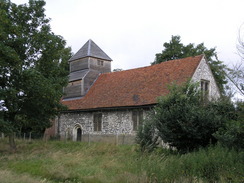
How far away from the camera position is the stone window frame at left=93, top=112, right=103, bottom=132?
81.7 feet

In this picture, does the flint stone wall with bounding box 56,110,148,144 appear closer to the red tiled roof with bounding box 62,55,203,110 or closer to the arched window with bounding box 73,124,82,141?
the arched window with bounding box 73,124,82,141

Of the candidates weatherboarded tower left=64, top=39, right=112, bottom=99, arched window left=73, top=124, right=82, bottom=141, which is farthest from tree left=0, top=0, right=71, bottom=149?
weatherboarded tower left=64, top=39, right=112, bottom=99

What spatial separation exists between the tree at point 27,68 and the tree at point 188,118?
733 centimetres

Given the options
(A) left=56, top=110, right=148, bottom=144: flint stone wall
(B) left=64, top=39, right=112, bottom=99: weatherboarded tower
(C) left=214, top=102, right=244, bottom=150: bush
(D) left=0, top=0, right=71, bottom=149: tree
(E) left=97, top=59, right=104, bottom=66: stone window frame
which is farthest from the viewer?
(E) left=97, top=59, right=104, bottom=66: stone window frame

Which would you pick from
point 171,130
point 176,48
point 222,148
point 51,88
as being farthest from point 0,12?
point 176,48

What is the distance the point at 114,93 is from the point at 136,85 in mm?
2117

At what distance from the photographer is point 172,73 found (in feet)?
76.1

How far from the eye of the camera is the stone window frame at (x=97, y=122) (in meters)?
24.9

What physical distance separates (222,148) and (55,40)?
12.6m

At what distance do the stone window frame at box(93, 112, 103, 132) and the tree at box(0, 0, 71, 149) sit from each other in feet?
17.8

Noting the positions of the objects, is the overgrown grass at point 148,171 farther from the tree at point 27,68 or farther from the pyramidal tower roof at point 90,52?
the pyramidal tower roof at point 90,52

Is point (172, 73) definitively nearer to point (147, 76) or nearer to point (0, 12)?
point (147, 76)

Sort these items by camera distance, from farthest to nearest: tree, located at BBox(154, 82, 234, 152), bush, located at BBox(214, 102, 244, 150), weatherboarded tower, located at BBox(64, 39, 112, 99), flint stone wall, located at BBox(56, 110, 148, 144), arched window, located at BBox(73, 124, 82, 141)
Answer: weatherboarded tower, located at BBox(64, 39, 112, 99) < arched window, located at BBox(73, 124, 82, 141) < flint stone wall, located at BBox(56, 110, 148, 144) < tree, located at BBox(154, 82, 234, 152) < bush, located at BBox(214, 102, 244, 150)

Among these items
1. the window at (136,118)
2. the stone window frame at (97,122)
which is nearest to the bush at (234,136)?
the window at (136,118)
